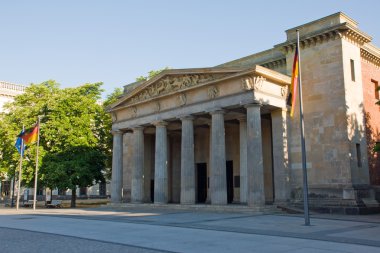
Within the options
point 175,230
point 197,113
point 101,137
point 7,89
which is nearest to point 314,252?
point 175,230

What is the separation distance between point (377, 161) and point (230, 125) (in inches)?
554

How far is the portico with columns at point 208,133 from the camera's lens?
2891 centimetres

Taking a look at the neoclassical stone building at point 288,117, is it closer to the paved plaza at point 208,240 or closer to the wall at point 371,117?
the wall at point 371,117

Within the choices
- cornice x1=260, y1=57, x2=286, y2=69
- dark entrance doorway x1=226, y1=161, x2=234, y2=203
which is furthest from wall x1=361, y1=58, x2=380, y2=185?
dark entrance doorway x1=226, y1=161, x2=234, y2=203

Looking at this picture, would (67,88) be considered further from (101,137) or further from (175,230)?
(175,230)

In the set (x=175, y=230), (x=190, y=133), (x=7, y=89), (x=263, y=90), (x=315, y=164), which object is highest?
(x=7, y=89)

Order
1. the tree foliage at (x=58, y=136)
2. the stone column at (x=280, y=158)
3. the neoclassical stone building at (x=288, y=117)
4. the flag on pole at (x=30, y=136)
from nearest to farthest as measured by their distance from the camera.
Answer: the neoclassical stone building at (x=288, y=117), the stone column at (x=280, y=158), the flag on pole at (x=30, y=136), the tree foliage at (x=58, y=136)

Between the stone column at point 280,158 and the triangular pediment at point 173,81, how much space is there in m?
5.53

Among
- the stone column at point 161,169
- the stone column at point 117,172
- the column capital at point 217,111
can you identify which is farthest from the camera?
the stone column at point 117,172

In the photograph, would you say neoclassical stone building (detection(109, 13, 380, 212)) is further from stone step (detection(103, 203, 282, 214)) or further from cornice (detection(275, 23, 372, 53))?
stone step (detection(103, 203, 282, 214))

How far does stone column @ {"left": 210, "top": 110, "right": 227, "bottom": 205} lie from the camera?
2980 cm

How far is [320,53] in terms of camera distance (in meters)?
30.8

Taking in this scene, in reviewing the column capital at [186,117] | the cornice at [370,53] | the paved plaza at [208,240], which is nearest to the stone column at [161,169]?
the column capital at [186,117]

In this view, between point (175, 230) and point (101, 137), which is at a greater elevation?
point (101, 137)
